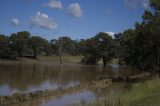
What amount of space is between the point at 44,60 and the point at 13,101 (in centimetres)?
11857

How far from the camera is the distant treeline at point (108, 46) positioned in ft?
168

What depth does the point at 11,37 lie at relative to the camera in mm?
139750

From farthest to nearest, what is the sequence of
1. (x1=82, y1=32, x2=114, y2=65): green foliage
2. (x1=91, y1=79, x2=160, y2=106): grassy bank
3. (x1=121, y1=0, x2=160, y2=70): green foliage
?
(x1=82, y1=32, x2=114, y2=65): green foliage
(x1=121, y1=0, x2=160, y2=70): green foliage
(x1=91, y1=79, x2=160, y2=106): grassy bank

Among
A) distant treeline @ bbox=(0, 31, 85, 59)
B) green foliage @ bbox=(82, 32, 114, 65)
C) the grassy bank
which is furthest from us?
→ distant treeline @ bbox=(0, 31, 85, 59)

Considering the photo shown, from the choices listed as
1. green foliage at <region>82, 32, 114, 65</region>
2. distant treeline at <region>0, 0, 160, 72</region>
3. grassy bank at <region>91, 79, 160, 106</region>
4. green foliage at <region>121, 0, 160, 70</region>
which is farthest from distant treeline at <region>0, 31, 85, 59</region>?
grassy bank at <region>91, 79, 160, 106</region>

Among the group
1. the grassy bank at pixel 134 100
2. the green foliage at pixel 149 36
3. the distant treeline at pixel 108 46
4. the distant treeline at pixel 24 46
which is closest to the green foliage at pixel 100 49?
the distant treeline at pixel 108 46

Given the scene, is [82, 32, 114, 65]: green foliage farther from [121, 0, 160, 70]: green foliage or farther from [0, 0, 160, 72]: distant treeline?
[121, 0, 160, 70]: green foliage

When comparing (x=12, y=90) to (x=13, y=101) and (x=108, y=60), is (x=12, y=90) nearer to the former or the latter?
(x=13, y=101)

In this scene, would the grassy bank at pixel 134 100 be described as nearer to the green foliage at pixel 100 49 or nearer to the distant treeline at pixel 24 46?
the green foliage at pixel 100 49

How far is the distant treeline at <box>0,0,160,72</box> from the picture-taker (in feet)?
168

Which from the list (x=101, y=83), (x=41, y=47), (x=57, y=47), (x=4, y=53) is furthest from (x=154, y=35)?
(x=57, y=47)

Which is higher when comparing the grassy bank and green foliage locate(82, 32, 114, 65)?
green foliage locate(82, 32, 114, 65)

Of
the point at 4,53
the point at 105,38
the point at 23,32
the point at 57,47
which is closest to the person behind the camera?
the point at 105,38

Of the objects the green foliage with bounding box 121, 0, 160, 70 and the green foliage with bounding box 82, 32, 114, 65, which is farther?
the green foliage with bounding box 82, 32, 114, 65
